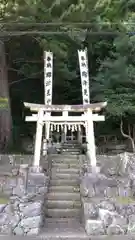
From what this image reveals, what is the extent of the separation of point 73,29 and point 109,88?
280 centimetres

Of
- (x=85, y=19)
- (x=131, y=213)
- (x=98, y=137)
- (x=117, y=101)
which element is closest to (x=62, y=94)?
(x=98, y=137)

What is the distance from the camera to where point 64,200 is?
8867 mm

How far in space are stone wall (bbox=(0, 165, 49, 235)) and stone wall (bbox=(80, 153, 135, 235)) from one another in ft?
3.43

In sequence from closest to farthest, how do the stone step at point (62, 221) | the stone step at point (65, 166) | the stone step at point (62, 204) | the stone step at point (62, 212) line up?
1. the stone step at point (62, 221)
2. the stone step at point (62, 212)
3. the stone step at point (62, 204)
4. the stone step at point (65, 166)

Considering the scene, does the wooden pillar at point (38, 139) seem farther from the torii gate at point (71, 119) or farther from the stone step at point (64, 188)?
the stone step at point (64, 188)

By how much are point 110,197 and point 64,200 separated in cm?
123

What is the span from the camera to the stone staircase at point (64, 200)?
8103mm

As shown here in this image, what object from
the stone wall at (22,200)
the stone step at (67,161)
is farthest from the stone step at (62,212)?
the stone step at (67,161)

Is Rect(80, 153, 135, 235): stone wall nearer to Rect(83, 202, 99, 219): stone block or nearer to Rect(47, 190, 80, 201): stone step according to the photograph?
Rect(83, 202, 99, 219): stone block

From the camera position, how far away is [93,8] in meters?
11.2

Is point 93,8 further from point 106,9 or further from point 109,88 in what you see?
point 109,88

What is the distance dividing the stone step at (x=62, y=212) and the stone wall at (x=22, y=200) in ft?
1.48

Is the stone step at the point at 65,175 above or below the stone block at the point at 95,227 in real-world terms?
above

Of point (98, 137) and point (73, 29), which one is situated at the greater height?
point (73, 29)
